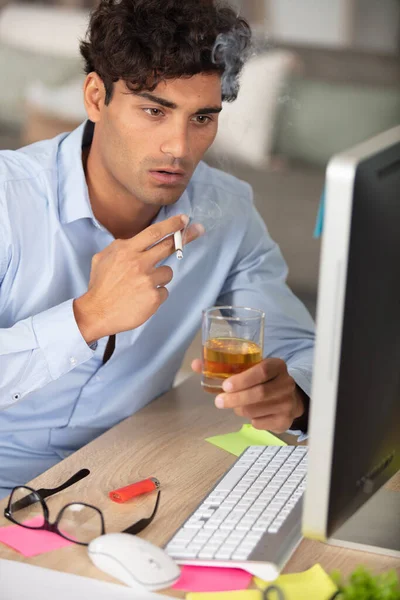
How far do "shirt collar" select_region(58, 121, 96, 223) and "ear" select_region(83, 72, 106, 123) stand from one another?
45 millimetres

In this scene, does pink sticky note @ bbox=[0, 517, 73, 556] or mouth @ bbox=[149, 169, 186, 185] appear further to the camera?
mouth @ bbox=[149, 169, 186, 185]

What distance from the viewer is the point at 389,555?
1.14m

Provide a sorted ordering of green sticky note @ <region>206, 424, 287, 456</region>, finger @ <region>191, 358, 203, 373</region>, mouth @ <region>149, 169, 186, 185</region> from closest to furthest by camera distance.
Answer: finger @ <region>191, 358, 203, 373</region>, green sticky note @ <region>206, 424, 287, 456</region>, mouth @ <region>149, 169, 186, 185</region>

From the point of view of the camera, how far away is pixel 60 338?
1409 millimetres

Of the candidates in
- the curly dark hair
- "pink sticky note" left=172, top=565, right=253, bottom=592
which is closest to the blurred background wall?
the curly dark hair

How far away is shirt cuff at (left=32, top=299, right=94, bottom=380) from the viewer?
1403 millimetres

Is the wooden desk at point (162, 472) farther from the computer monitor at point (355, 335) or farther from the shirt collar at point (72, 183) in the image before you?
the shirt collar at point (72, 183)

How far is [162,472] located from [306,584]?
1.21 feet

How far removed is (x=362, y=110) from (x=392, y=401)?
2856 millimetres

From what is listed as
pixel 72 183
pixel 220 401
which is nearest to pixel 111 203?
pixel 72 183

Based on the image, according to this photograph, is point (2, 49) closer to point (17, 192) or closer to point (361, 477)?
point (17, 192)

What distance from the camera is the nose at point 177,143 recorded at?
60.7 inches

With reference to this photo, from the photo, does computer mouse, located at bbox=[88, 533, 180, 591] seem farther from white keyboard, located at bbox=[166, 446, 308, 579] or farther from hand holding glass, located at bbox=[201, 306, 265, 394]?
hand holding glass, located at bbox=[201, 306, 265, 394]

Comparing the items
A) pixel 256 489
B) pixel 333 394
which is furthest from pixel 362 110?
pixel 333 394
